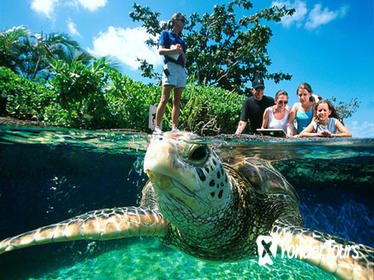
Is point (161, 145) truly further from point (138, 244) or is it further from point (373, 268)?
point (138, 244)

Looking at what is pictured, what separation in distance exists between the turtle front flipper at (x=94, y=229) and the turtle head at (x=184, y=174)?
64 cm

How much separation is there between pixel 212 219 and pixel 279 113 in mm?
3460

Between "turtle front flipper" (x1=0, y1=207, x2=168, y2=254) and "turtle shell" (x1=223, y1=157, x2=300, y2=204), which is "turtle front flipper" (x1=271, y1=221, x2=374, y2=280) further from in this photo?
"turtle front flipper" (x1=0, y1=207, x2=168, y2=254)

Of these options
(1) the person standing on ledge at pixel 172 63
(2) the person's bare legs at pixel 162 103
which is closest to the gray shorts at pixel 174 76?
(1) the person standing on ledge at pixel 172 63

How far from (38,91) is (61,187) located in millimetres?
5171

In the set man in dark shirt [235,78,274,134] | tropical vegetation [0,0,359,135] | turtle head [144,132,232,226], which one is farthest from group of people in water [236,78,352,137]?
turtle head [144,132,232,226]

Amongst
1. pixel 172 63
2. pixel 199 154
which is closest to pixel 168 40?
pixel 172 63

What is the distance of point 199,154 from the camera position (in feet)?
3.85

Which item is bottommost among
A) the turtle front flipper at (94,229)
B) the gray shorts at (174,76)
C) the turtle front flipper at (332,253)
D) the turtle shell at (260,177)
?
the turtle front flipper at (94,229)

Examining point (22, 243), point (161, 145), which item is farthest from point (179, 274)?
point (161, 145)

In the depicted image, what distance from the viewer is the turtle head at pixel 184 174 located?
42.1 inches

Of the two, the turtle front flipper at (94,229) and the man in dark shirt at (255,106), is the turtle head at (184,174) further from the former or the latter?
the man in dark shirt at (255,106)

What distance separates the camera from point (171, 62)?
4043mm

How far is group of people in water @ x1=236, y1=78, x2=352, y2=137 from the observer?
363cm
